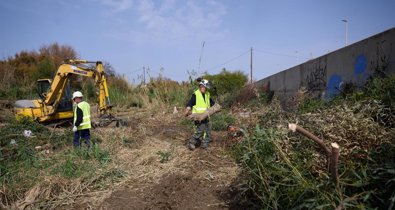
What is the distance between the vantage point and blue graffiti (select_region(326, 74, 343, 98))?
26.9 ft

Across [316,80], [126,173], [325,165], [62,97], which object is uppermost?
[316,80]

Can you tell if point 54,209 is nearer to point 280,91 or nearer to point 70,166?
point 70,166

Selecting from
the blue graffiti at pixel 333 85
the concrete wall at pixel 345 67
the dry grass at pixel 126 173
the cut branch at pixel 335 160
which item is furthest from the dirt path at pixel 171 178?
the concrete wall at pixel 345 67

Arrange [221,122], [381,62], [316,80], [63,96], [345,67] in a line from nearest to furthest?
[381,62] → [345,67] → [221,122] → [316,80] → [63,96]

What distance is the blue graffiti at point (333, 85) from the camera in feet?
26.9

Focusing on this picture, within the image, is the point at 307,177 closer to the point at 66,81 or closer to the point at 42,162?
the point at 42,162

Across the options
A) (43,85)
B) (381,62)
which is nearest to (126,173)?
(381,62)

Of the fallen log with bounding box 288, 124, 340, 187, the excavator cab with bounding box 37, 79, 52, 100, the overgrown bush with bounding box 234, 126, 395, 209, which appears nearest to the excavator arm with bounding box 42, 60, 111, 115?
the excavator cab with bounding box 37, 79, 52, 100

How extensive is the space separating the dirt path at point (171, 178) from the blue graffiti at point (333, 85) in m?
3.46

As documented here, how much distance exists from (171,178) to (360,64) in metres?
5.40

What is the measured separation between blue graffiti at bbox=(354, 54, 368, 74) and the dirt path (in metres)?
3.77

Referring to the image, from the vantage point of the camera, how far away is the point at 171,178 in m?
5.03

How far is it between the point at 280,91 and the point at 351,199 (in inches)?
456

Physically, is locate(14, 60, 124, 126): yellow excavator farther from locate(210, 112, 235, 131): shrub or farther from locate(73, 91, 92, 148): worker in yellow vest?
locate(210, 112, 235, 131): shrub
